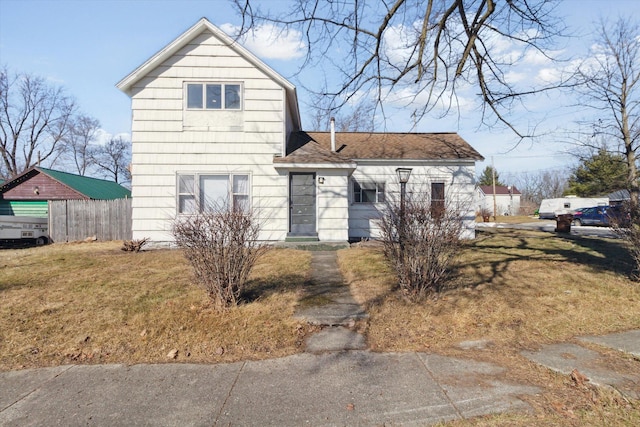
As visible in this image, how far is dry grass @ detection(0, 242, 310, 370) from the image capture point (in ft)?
14.0

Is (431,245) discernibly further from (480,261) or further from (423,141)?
(423,141)

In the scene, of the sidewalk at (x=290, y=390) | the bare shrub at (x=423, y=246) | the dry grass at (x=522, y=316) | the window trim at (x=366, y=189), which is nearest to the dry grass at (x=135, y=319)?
the sidewalk at (x=290, y=390)

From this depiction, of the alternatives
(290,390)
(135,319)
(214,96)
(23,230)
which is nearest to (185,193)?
(214,96)

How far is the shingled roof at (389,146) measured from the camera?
14.3m

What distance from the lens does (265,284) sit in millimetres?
6855

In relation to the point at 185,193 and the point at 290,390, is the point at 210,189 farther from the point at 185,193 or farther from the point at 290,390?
the point at 290,390

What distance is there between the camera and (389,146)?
1622cm

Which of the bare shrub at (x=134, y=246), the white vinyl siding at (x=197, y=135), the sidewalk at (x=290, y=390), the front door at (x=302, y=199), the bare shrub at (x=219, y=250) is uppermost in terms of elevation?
the white vinyl siding at (x=197, y=135)

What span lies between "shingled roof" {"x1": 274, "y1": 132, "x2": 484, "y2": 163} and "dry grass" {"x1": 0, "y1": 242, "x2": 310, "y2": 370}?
7.12 metres

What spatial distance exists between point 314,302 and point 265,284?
1.35 metres

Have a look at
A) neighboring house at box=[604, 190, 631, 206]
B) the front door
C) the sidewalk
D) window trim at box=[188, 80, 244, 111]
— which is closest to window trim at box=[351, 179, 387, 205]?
the front door

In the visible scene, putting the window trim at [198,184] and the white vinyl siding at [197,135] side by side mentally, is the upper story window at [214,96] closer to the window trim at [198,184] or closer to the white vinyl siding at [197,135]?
the white vinyl siding at [197,135]

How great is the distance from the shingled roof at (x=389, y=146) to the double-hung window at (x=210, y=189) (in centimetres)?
206

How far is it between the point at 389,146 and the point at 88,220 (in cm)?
1339
